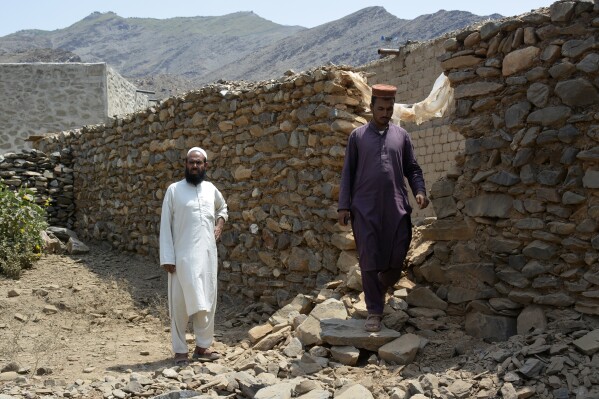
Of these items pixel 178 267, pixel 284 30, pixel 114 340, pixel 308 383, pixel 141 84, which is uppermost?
pixel 284 30

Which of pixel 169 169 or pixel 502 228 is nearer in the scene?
pixel 502 228

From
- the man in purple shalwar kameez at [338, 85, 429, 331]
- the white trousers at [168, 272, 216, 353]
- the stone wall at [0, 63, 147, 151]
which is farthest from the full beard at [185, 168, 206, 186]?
→ the stone wall at [0, 63, 147, 151]

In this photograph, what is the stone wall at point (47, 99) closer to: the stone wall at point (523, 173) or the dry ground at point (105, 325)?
the dry ground at point (105, 325)

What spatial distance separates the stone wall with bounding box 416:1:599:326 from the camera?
373 centimetres

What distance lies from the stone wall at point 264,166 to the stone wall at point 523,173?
1.23 metres

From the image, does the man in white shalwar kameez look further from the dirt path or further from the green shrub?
the green shrub

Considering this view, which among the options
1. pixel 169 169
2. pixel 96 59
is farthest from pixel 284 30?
pixel 169 169

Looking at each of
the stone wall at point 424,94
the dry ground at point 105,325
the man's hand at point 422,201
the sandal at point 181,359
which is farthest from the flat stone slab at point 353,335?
the stone wall at point 424,94

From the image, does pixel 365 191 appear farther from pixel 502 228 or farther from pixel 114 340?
pixel 114 340

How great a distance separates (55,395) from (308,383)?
60.2 inches

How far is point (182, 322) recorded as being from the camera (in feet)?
15.8

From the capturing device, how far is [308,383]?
372cm

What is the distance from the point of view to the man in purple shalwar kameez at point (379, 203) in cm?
427

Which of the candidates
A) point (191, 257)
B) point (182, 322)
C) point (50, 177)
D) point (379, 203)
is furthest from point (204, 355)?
point (50, 177)
